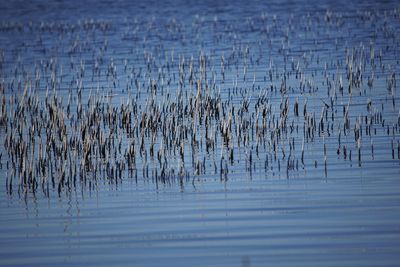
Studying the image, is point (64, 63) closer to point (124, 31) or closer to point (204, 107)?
point (124, 31)

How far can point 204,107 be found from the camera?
14445 millimetres

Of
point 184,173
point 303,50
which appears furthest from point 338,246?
point 303,50

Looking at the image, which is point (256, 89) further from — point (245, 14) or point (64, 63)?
point (245, 14)

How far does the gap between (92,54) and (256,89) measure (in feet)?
33.6

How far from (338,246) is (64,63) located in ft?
59.2

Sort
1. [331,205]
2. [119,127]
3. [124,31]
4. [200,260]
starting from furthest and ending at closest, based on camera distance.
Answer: [124,31]
[119,127]
[331,205]
[200,260]

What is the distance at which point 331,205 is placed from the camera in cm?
882

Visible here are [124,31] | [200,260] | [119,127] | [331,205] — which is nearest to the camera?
[200,260]

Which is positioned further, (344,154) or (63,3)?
(63,3)

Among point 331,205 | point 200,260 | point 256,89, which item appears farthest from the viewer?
point 256,89

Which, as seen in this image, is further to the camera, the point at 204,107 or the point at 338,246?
the point at 204,107

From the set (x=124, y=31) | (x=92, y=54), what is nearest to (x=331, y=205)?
(x=92, y=54)

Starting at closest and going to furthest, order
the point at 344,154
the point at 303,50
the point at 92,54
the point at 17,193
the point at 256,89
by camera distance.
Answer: the point at 17,193
the point at 344,154
the point at 256,89
the point at 303,50
the point at 92,54

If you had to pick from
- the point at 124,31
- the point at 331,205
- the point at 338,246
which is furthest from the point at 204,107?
the point at 124,31
